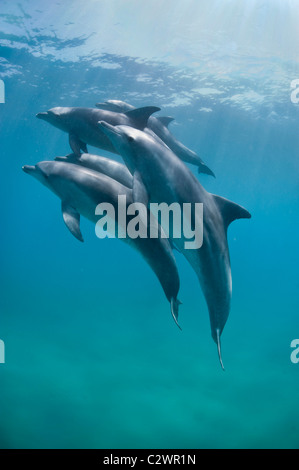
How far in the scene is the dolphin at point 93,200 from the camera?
4637mm

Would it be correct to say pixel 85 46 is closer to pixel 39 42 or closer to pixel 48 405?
pixel 39 42

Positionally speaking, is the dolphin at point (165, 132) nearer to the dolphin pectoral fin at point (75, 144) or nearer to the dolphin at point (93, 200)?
the dolphin pectoral fin at point (75, 144)

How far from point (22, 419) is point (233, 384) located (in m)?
7.59

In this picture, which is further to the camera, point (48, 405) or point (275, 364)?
point (275, 364)

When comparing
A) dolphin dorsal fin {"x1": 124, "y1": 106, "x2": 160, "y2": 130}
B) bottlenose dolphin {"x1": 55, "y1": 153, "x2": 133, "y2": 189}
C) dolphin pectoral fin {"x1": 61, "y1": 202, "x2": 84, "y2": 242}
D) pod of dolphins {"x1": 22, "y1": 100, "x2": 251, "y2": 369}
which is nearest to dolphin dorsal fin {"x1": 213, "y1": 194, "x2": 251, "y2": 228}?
pod of dolphins {"x1": 22, "y1": 100, "x2": 251, "y2": 369}

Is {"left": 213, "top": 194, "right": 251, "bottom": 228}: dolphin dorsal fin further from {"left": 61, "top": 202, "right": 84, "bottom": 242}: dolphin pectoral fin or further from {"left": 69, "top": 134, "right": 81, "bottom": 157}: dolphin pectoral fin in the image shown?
{"left": 69, "top": 134, "right": 81, "bottom": 157}: dolphin pectoral fin

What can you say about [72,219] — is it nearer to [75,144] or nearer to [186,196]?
[75,144]

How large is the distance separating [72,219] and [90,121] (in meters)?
1.54

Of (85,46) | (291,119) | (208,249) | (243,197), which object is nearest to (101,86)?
(85,46)

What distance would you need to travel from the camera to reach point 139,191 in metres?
4.02

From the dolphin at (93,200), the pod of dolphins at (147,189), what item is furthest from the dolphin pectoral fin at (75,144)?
the dolphin at (93,200)

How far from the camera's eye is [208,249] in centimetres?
449

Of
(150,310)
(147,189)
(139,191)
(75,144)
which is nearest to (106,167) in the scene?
(75,144)

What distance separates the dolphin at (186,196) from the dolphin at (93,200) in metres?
0.34
